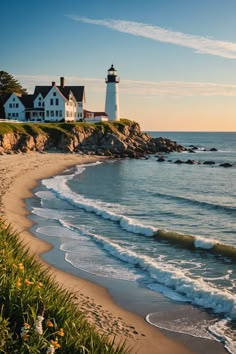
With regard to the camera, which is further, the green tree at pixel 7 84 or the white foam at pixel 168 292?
the green tree at pixel 7 84

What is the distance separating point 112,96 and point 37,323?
86.5m

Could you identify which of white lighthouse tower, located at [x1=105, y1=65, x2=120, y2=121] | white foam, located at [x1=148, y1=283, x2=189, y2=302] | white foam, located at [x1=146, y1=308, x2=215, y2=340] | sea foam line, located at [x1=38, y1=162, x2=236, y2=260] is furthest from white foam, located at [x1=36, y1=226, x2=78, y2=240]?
white lighthouse tower, located at [x1=105, y1=65, x2=120, y2=121]

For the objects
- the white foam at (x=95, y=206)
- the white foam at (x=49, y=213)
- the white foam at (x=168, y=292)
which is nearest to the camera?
the white foam at (x=168, y=292)

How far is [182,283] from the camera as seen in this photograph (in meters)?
13.0

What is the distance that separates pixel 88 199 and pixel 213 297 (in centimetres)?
1839

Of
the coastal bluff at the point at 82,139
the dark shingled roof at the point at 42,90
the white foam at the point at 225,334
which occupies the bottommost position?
the white foam at the point at 225,334

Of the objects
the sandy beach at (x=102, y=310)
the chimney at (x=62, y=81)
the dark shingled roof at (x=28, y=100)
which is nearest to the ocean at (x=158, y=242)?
the sandy beach at (x=102, y=310)

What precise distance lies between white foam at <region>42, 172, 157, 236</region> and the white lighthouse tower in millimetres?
52149

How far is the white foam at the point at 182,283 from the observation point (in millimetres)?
11468

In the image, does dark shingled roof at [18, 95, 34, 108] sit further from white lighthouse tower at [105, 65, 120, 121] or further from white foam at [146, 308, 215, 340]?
white foam at [146, 308, 215, 340]

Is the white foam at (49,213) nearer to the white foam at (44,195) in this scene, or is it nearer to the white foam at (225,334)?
the white foam at (44,195)

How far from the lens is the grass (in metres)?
5.62

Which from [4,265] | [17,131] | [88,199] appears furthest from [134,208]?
[17,131]

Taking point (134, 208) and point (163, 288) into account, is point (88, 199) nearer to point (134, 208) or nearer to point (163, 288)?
point (134, 208)
